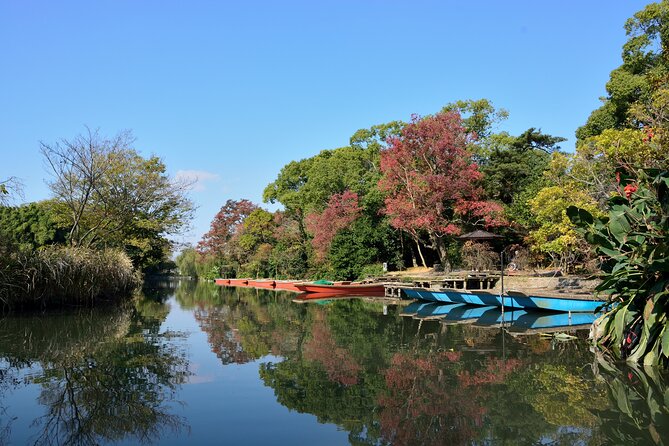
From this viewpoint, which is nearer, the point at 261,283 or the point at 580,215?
the point at 580,215

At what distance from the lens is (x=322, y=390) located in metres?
6.51

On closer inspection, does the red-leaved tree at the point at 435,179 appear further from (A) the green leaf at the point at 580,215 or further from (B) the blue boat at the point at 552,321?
(A) the green leaf at the point at 580,215

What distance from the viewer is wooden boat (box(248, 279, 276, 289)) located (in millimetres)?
32184

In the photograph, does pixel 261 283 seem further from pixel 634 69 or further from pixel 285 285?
pixel 634 69

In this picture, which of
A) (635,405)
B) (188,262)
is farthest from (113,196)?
(188,262)

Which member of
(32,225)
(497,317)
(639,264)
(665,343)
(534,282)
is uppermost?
(32,225)

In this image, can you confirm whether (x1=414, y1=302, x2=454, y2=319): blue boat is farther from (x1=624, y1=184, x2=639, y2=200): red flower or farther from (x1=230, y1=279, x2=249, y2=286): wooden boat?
(x1=230, y1=279, x2=249, y2=286): wooden boat

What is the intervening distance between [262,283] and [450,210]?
43.8ft

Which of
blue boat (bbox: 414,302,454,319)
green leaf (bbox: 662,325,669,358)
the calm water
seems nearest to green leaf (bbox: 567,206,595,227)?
green leaf (bbox: 662,325,669,358)

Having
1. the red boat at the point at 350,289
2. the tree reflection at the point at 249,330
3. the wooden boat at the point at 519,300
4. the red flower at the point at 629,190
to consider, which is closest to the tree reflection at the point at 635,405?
the red flower at the point at 629,190

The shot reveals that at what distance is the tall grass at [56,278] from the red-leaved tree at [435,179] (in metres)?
12.5

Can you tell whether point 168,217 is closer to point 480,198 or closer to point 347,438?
point 480,198

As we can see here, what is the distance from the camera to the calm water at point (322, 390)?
4.93 meters

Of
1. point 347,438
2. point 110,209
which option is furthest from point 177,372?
point 110,209
